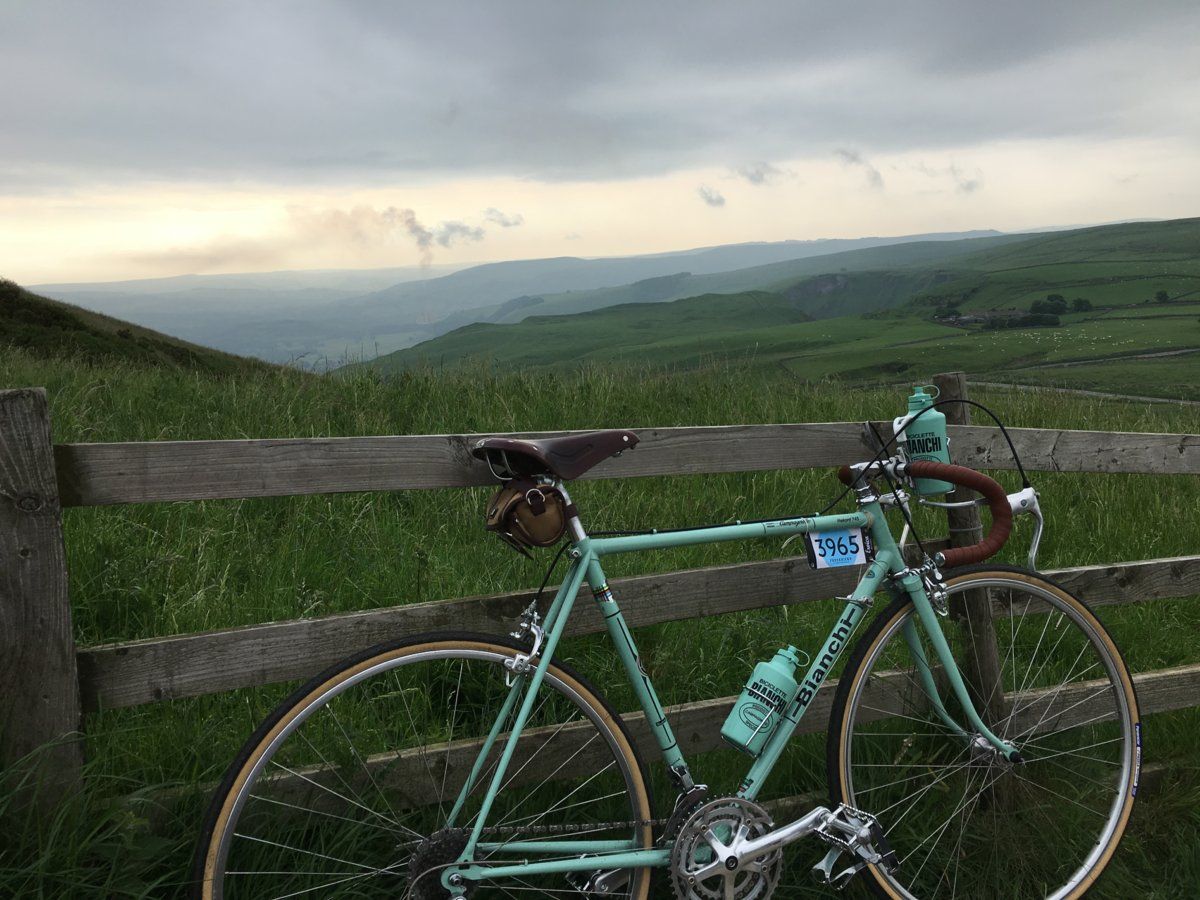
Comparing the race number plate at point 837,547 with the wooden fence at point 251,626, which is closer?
the wooden fence at point 251,626

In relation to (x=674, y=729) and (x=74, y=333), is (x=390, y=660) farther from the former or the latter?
(x=74, y=333)

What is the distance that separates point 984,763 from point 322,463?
2659mm

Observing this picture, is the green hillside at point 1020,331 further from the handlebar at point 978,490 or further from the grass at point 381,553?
the handlebar at point 978,490

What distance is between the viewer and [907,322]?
505ft

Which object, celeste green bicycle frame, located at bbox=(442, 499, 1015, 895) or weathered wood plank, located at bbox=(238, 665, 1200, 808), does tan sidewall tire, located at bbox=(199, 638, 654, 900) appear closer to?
celeste green bicycle frame, located at bbox=(442, 499, 1015, 895)

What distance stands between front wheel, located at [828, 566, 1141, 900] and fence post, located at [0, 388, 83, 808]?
7.80 feet

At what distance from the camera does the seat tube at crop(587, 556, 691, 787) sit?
8.70 feet

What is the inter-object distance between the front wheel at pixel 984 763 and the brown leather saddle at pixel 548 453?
115cm

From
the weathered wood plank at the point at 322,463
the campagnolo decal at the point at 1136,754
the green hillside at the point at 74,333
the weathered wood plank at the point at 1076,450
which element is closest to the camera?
the weathered wood plank at the point at 322,463

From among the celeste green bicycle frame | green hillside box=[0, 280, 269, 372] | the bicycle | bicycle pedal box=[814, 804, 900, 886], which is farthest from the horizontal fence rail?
green hillside box=[0, 280, 269, 372]

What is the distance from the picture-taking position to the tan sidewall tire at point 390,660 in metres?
2.27

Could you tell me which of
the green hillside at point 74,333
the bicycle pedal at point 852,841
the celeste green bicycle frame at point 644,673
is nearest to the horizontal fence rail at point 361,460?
the celeste green bicycle frame at point 644,673

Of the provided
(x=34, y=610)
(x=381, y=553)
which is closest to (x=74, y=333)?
(x=381, y=553)

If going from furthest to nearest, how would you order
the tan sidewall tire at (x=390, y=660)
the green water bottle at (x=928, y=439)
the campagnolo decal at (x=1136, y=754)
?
the campagnolo decal at (x=1136, y=754), the green water bottle at (x=928, y=439), the tan sidewall tire at (x=390, y=660)
